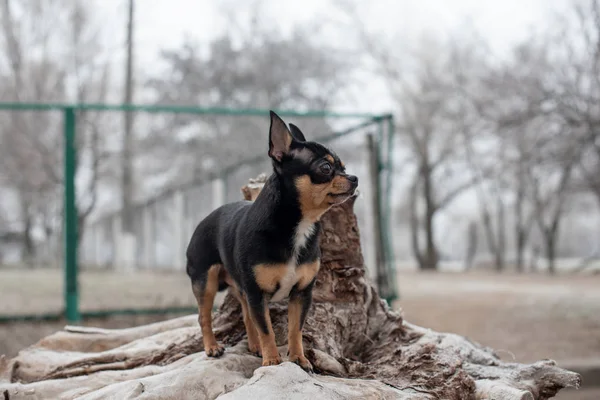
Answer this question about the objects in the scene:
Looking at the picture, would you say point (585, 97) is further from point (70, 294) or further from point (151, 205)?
point (70, 294)

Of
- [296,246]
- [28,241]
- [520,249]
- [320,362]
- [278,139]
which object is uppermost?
[278,139]

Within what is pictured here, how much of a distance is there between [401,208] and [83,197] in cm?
1848

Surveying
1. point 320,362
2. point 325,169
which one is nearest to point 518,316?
point 320,362

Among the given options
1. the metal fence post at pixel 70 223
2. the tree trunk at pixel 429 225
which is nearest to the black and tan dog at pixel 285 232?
the metal fence post at pixel 70 223

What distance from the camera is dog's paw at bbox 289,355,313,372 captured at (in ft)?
9.00

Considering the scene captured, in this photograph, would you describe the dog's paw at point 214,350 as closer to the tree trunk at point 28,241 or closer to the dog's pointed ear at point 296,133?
the dog's pointed ear at point 296,133

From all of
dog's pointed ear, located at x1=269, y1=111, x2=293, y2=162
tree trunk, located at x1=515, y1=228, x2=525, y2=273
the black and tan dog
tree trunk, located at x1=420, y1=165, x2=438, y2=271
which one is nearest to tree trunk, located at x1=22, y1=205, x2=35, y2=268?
the black and tan dog

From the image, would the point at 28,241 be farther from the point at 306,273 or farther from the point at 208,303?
the point at 306,273

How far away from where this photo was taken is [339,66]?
20.1 m

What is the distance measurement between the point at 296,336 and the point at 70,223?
489 cm

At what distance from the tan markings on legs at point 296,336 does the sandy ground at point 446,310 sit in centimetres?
359

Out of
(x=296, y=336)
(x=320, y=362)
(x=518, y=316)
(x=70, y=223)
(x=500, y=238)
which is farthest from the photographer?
(x=500, y=238)

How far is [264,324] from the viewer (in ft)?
8.84

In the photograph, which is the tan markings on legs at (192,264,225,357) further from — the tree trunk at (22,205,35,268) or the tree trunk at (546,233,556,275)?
the tree trunk at (546,233,556,275)
